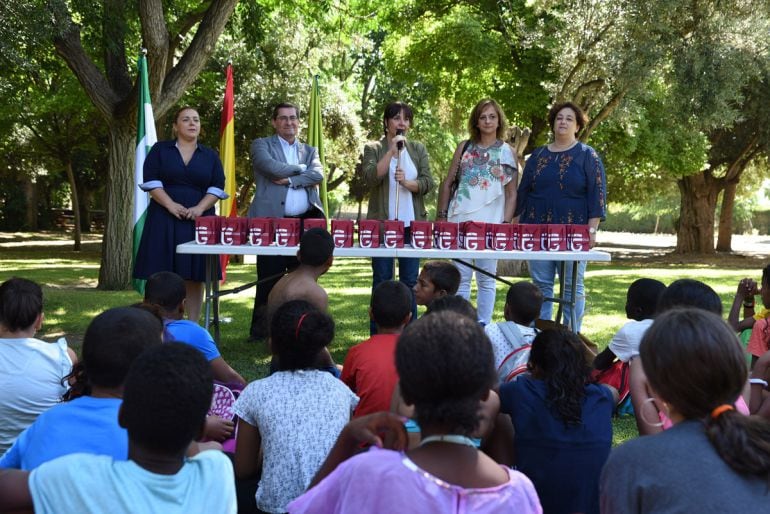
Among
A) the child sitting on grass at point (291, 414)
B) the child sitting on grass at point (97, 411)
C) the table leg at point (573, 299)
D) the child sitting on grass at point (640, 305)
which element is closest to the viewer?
the child sitting on grass at point (97, 411)

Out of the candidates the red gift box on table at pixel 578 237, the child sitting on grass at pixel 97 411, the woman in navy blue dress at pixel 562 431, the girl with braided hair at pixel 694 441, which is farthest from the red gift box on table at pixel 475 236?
the girl with braided hair at pixel 694 441

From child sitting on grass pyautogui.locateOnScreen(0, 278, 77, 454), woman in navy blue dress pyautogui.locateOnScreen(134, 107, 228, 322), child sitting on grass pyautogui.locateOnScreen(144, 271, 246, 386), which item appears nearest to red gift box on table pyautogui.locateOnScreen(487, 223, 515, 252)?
woman in navy blue dress pyautogui.locateOnScreen(134, 107, 228, 322)

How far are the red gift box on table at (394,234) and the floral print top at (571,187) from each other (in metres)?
1.26

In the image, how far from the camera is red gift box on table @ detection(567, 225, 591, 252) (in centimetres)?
600

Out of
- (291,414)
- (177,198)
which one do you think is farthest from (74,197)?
(291,414)

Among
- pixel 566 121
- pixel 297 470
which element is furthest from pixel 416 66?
pixel 297 470

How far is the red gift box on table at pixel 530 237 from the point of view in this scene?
5.95 meters

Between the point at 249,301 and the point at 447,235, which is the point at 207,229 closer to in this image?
the point at 447,235

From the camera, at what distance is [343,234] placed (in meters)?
5.93

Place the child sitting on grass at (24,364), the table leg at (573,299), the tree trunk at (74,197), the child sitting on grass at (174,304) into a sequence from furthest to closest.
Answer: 1. the tree trunk at (74,197)
2. the table leg at (573,299)
3. the child sitting on grass at (174,304)
4. the child sitting on grass at (24,364)

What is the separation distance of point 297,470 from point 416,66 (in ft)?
61.4

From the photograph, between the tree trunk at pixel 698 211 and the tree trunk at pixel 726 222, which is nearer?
the tree trunk at pixel 698 211

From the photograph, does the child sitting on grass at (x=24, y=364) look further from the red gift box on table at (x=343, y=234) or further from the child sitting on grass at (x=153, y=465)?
the red gift box on table at (x=343, y=234)

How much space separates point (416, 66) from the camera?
20.7 m
